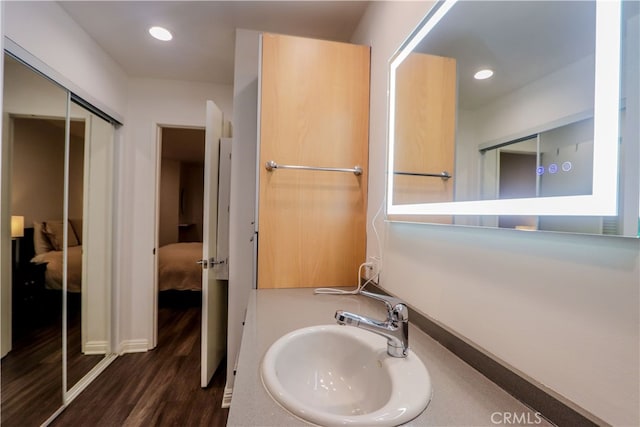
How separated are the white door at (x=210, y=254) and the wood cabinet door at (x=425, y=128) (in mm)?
1237

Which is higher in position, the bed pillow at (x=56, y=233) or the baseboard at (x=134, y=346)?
the bed pillow at (x=56, y=233)

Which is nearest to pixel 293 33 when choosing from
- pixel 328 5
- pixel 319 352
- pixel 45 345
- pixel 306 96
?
pixel 328 5

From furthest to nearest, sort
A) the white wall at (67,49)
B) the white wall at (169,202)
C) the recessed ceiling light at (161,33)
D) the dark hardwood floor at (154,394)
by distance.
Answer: the white wall at (169,202) → the recessed ceiling light at (161,33) → the dark hardwood floor at (154,394) → the white wall at (67,49)

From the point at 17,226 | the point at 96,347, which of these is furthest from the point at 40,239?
the point at 96,347

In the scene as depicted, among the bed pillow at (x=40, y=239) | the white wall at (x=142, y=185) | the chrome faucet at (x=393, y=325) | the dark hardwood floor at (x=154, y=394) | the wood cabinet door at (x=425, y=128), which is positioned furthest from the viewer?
the white wall at (x=142, y=185)

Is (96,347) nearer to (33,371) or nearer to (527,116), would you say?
(33,371)

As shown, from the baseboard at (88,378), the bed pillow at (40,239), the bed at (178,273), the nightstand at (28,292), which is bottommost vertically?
the baseboard at (88,378)

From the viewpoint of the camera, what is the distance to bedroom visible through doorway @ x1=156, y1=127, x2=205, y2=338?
3312mm

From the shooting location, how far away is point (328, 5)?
146 centimetres

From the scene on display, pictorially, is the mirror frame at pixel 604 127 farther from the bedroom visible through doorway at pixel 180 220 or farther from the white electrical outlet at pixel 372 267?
the bedroom visible through doorway at pixel 180 220

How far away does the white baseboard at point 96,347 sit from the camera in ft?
6.64

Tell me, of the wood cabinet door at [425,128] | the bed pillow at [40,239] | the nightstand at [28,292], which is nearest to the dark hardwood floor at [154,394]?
the nightstand at [28,292]

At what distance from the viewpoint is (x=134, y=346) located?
2342 millimetres

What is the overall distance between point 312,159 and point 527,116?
921 millimetres
